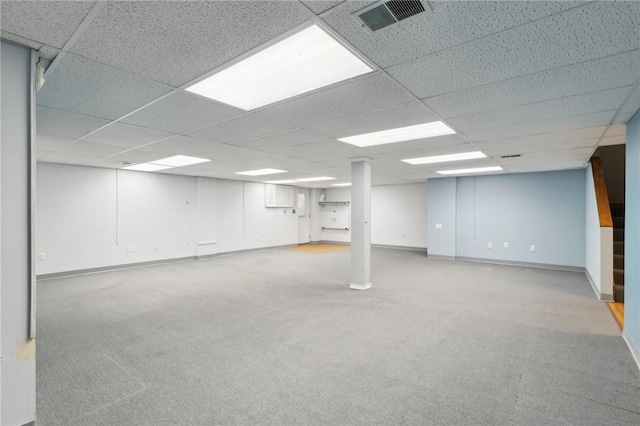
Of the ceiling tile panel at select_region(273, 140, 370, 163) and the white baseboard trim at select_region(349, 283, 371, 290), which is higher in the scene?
the ceiling tile panel at select_region(273, 140, 370, 163)

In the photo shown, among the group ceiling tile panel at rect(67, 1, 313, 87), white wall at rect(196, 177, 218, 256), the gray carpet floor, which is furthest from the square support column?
white wall at rect(196, 177, 218, 256)

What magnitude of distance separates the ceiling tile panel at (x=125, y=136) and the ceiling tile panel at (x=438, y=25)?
9.58ft

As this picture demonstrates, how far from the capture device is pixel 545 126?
338cm

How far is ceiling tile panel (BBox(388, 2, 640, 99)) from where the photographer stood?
4.81 feet

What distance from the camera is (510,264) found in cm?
779

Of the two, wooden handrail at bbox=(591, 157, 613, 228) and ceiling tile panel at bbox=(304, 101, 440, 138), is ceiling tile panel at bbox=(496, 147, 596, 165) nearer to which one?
wooden handrail at bbox=(591, 157, 613, 228)

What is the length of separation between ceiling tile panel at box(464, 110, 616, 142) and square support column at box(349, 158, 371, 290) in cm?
192

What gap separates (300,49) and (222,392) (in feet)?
8.13

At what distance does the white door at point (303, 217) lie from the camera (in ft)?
39.7

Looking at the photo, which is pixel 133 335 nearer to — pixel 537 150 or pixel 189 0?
pixel 189 0

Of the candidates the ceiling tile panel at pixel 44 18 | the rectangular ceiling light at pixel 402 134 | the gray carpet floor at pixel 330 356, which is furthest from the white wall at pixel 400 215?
the ceiling tile panel at pixel 44 18

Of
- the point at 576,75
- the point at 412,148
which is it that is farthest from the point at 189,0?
the point at 412,148

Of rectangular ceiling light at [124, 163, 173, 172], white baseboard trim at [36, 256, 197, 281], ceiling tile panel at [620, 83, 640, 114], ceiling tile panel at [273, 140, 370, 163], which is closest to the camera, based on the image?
ceiling tile panel at [620, 83, 640, 114]

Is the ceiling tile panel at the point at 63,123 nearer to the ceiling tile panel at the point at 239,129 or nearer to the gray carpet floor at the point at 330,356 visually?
the ceiling tile panel at the point at 239,129
